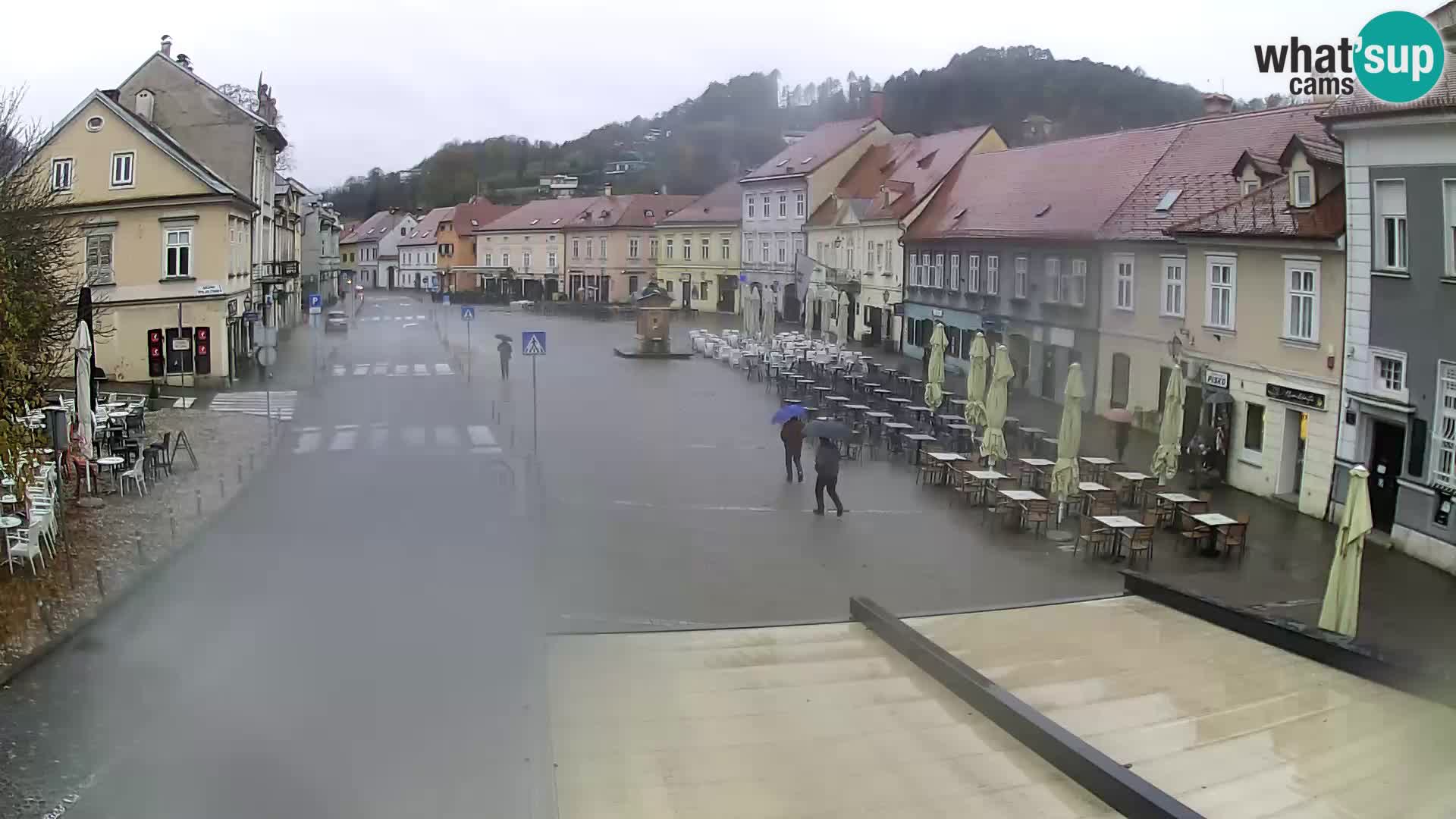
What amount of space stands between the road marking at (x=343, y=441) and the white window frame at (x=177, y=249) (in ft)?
36.7

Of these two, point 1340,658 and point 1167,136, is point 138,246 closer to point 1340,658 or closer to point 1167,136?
point 1167,136

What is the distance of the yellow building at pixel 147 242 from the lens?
31.1m

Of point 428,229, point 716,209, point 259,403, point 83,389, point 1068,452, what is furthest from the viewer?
point 428,229

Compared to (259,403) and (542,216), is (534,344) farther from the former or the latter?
(542,216)

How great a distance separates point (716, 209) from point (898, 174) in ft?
84.2

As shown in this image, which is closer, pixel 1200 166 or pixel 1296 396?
pixel 1296 396

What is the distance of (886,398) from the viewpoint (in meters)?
27.3

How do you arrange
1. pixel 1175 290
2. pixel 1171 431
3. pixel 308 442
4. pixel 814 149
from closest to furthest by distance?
pixel 1171 431
pixel 1175 290
pixel 308 442
pixel 814 149

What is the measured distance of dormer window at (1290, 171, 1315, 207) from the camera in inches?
685

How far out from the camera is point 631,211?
3191 inches

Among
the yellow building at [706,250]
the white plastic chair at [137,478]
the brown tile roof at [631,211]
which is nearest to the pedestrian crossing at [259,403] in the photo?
the white plastic chair at [137,478]

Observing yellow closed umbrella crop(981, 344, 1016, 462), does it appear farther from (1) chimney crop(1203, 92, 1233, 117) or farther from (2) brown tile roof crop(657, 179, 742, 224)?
(2) brown tile roof crop(657, 179, 742, 224)

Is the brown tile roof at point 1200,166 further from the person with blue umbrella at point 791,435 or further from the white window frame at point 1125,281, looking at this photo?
the person with blue umbrella at point 791,435

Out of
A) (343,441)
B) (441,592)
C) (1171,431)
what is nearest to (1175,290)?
(1171,431)
